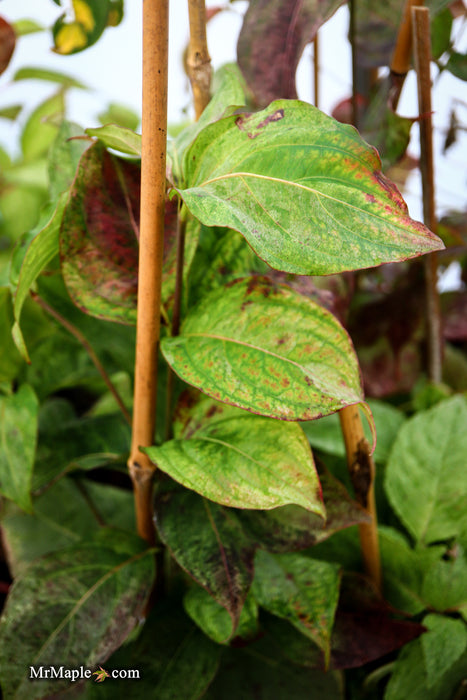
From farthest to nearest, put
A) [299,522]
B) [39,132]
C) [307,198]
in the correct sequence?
[39,132] → [299,522] → [307,198]

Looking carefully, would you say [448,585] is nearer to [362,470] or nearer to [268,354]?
[362,470]

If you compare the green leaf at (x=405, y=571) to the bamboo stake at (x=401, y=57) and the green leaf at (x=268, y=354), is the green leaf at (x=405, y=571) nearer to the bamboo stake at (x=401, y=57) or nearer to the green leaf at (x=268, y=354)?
the green leaf at (x=268, y=354)

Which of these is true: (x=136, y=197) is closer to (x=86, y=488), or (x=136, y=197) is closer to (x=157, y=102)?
(x=157, y=102)

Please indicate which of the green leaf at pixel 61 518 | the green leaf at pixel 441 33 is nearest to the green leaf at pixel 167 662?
the green leaf at pixel 61 518

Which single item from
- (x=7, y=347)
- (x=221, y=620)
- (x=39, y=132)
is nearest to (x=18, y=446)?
(x=7, y=347)

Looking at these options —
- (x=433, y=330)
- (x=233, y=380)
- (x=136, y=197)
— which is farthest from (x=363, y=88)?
(x=233, y=380)

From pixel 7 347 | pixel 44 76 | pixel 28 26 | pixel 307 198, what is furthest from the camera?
pixel 44 76

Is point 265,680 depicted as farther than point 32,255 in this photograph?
Yes
